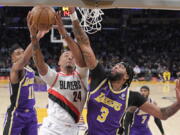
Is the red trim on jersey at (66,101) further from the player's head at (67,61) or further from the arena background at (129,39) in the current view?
the arena background at (129,39)

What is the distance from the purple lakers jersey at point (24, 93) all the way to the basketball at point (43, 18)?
1.68 meters

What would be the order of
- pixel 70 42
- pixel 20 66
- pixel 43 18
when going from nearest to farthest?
pixel 43 18 → pixel 70 42 → pixel 20 66

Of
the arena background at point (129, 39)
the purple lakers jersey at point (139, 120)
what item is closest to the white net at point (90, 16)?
the purple lakers jersey at point (139, 120)

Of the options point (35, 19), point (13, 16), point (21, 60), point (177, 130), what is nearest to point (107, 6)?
point (35, 19)

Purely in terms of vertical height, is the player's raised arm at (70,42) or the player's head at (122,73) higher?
the player's raised arm at (70,42)

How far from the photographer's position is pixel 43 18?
114 inches

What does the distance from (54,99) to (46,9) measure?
83 centimetres

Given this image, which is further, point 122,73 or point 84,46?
point 122,73

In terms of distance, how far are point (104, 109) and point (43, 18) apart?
1016mm

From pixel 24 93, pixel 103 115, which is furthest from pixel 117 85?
pixel 24 93

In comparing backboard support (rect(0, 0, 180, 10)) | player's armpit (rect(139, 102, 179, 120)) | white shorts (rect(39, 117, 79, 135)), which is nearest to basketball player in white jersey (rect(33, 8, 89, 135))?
white shorts (rect(39, 117, 79, 135))

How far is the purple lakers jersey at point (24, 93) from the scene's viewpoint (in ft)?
14.8

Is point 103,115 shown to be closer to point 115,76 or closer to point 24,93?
point 115,76

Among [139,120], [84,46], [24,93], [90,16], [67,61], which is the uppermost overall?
[90,16]
